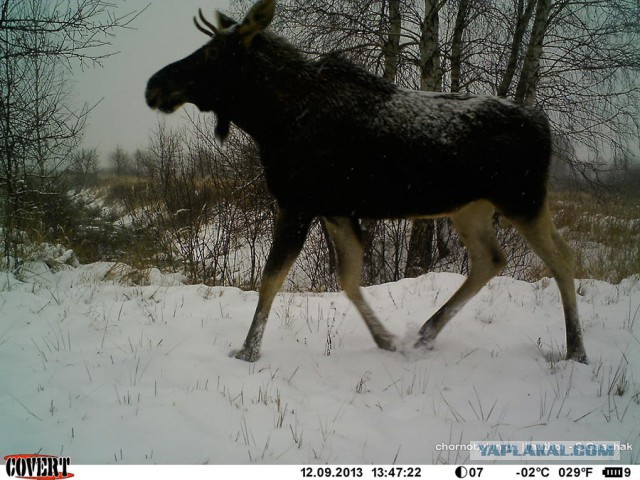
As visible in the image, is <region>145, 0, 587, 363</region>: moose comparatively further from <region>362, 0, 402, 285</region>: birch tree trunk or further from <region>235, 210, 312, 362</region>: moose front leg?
<region>362, 0, 402, 285</region>: birch tree trunk

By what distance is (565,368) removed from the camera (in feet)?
9.48

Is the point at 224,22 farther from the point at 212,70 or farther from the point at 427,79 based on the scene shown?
the point at 427,79

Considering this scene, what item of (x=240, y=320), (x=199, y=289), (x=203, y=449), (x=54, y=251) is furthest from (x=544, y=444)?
(x=54, y=251)

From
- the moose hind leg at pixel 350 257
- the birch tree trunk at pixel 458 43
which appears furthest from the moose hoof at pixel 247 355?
the birch tree trunk at pixel 458 43

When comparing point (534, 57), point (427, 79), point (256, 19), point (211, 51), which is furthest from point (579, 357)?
point (534, 57)

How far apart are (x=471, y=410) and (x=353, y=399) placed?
2.20 feet

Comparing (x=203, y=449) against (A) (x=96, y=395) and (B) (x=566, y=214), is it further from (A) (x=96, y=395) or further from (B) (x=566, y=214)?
(B) (x=566, y=214)

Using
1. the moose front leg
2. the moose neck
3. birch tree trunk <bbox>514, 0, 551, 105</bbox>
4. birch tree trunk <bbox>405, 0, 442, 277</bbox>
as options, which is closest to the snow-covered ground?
the moose front leg

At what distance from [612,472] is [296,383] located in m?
1.66

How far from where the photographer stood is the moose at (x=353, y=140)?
293cm

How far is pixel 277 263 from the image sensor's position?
10.1 ft

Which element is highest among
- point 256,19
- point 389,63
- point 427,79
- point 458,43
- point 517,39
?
point 517,39

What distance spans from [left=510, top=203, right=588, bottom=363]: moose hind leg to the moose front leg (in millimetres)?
1585

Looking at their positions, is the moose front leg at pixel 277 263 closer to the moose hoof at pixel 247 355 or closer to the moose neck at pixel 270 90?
the moose hoof at pixel 247 355
